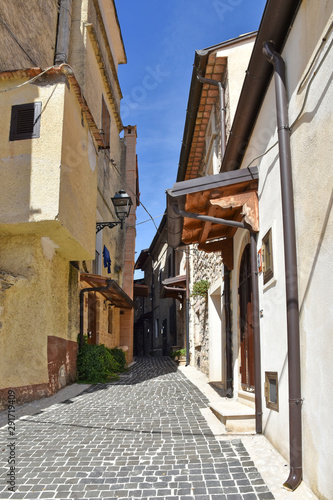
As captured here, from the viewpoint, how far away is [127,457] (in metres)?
4.32

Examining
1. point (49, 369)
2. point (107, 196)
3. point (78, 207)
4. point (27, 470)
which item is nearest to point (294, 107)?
point (27, 470)

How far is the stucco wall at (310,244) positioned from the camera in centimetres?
316

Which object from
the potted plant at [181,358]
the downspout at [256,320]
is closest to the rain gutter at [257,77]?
the downspout at [256,320]

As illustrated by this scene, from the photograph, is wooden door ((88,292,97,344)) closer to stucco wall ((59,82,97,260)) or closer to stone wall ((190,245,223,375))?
stone wall ((190,245,223,375))

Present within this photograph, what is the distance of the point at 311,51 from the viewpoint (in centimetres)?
373

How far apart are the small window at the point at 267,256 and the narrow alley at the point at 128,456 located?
1720mm

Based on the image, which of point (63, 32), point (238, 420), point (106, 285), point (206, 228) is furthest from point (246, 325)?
point (63, 32)

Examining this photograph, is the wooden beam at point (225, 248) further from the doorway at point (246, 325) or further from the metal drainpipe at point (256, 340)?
the metal drainpipe at point (256, 340)

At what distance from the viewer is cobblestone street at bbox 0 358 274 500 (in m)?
3.55

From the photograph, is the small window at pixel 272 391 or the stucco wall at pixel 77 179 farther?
the stucco wall at pixel 77 179

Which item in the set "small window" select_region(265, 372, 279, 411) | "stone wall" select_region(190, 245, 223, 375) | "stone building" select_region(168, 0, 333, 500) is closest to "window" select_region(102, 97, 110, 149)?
"stone wall" select_region(190, 245, 223, 375)

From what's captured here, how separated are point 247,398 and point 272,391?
2.02 metres

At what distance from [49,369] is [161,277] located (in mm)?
17910

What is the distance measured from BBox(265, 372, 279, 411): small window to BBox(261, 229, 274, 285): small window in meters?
0.98
